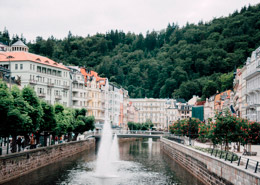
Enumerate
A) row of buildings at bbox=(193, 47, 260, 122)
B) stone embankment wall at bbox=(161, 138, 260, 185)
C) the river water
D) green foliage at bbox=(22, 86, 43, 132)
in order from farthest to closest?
1. row of buildings at bbox=(193, 47, 260, 122)
2. green foliage at bbox=(22, 86, 43, 132)
3. the river water
4. stone embankment wall at bbox=(161, 138, 260, 185)

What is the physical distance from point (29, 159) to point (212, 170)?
21.5 m

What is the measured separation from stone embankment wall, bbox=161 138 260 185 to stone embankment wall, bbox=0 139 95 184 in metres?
19.8

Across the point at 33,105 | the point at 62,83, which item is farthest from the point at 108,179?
the point at 62,83

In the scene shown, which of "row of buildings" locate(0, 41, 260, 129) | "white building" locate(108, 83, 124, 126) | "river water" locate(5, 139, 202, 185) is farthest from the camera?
"white building" locate(108, 83, 124, 126)

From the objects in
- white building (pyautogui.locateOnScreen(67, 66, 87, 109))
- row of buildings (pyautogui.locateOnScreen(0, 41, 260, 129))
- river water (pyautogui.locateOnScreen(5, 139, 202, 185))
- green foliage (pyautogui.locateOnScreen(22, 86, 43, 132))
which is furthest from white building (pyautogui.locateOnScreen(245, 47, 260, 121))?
white building (pyautogui.locateOnScreen(67, 66, 87, 109))

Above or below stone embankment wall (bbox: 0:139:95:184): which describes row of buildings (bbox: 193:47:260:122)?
above

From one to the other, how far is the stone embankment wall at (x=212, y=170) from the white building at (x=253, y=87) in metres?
16.3

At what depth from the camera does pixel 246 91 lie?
6650 centimetres

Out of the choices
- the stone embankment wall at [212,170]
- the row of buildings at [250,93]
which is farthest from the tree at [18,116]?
the row of buildings at [250,93]

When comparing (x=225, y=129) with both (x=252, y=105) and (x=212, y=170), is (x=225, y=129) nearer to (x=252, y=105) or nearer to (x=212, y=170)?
(x=212, y=170)

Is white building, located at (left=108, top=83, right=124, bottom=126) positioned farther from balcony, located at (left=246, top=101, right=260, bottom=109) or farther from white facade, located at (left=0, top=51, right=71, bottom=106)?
balcony, located at (left=246, top=101, right=260, bottom=109)

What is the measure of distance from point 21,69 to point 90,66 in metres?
102

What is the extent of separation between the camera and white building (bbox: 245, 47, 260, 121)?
57.8 metres

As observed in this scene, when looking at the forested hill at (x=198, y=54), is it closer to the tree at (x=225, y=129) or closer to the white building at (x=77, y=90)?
the white building at (x=77, y=90)
